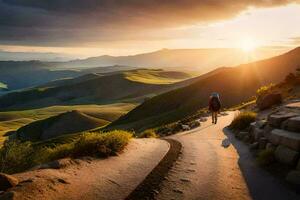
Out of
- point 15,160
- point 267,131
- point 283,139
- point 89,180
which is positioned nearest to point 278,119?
point 267,131

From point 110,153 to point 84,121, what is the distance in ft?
429

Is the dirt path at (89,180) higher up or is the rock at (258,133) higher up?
the rock at (258,133)

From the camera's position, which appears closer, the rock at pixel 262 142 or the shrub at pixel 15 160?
the rock at pixel 262 142

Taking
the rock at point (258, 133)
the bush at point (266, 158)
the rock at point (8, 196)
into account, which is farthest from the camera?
the rock at point (258, 133)

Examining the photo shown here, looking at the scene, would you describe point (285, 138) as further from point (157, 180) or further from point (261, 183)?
point (157, 180)

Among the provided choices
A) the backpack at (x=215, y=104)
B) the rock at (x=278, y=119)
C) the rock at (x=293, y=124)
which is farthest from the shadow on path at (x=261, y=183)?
the backpack at (x=215, y=104)

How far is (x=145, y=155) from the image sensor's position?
58.7 ft

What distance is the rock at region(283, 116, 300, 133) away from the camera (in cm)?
1495

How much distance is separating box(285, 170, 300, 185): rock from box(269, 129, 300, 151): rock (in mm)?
1127

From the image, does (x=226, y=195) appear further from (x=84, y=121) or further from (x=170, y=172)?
(x=84, y=121)

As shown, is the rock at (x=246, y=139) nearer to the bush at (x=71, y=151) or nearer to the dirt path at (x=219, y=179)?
the dirt path at (x=219, y=179)

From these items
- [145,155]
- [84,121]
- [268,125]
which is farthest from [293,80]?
[84,121]

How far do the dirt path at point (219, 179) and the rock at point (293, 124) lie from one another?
207 centimetres

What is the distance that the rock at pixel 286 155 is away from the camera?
13656 millimetres
